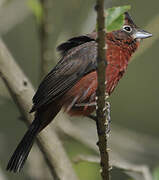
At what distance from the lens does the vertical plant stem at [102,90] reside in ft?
9.00

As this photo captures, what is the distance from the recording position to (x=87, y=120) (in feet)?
22.7

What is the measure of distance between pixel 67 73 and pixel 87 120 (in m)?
2.39

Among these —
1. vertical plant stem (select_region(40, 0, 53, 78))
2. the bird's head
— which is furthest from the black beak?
vertical plant stem (select_region(40, 0, 53, 78))

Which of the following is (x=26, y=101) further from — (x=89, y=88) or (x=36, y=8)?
(x=36, y=8)

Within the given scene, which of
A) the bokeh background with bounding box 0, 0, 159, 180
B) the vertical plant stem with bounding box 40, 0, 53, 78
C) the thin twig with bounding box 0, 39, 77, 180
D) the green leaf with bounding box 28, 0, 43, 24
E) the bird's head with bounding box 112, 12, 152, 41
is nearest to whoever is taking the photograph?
the thin twig with bounding box 0, 39, 77, 180

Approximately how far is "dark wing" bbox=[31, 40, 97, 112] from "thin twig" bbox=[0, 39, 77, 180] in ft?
0.48

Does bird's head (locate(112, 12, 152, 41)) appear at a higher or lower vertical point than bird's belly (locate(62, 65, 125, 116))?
higher

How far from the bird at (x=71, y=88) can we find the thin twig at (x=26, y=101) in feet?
0.39

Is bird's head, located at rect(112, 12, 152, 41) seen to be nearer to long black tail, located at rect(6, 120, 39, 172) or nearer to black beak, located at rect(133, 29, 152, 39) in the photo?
black beak, located at rect(133, 29, 152, 39)

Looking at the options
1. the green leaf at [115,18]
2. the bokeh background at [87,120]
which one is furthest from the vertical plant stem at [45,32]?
the green leaf at [115,18]

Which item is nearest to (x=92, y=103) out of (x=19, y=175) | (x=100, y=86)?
(x=100, y=86)

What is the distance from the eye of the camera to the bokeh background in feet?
18.6

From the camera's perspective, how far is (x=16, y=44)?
292 inches

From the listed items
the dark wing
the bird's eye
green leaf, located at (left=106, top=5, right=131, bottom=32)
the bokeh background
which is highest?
green leaf, located at (left=106, top=5, right=131, bottom=32)
